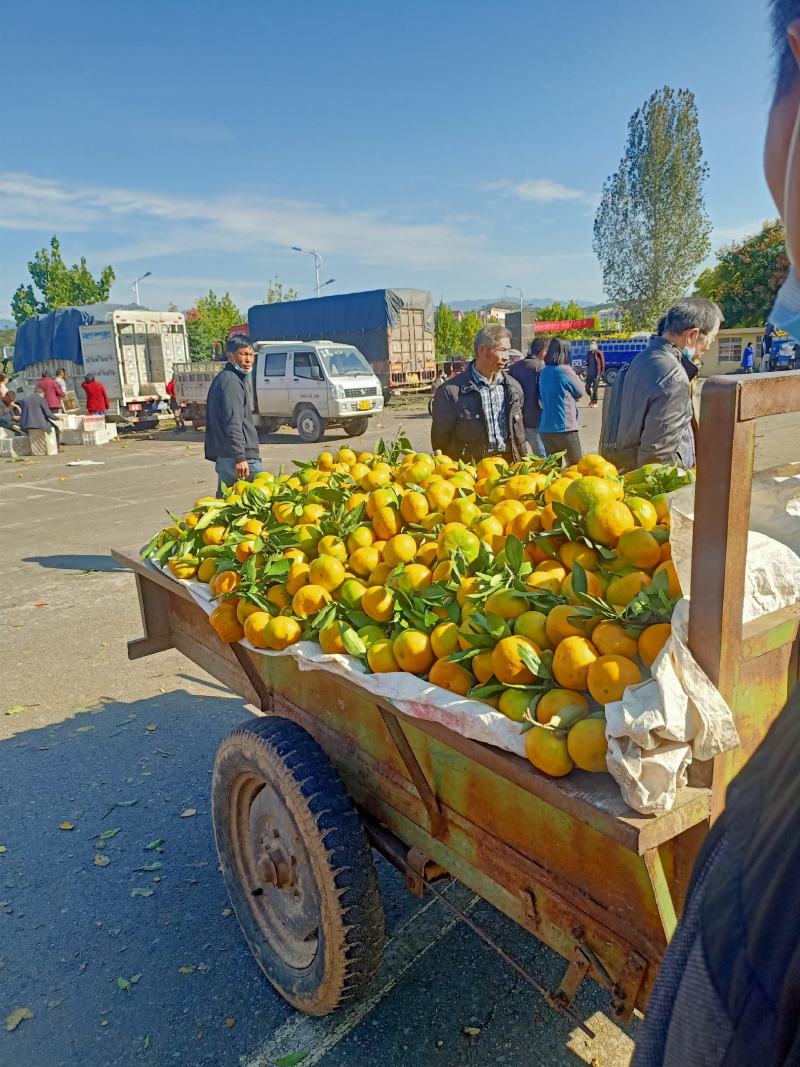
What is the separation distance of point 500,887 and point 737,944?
139 cm

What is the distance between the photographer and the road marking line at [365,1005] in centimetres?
248

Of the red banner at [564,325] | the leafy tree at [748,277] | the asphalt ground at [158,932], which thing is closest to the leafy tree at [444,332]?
the red banner at [564,325]

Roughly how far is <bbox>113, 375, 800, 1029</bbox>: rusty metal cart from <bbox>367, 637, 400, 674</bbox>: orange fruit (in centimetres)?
8

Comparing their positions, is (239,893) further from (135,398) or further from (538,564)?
(135,398)

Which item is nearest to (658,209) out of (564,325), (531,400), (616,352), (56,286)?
(564,325)

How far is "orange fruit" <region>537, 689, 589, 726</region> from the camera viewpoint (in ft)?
5.69

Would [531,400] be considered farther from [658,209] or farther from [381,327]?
[658,209]

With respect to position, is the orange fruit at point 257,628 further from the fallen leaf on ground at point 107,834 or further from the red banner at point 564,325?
the red banner at point 564,325

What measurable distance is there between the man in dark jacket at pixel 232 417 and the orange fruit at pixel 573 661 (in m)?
5.59

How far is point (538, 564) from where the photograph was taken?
2.38 meters

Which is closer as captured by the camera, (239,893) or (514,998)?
(514,998)

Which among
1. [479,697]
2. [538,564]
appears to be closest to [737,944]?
[479,697]

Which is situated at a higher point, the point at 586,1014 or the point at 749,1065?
the point at 749,1065

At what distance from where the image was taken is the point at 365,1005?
8.73 ft
